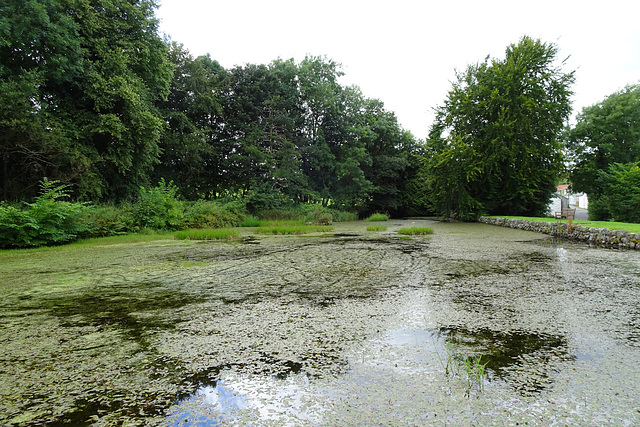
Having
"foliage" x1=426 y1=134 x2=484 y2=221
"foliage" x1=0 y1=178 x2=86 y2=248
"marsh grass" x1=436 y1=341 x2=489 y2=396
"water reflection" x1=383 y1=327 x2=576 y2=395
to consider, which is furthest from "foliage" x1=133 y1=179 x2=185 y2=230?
"foliage" x1=426 y1=134 x2=484 y2=221

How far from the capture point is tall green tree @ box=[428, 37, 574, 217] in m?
17.0

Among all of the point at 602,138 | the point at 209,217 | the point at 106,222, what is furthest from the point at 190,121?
the point at 602,138

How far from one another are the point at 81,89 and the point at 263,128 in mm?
10212

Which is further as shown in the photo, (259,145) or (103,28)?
(259,145)

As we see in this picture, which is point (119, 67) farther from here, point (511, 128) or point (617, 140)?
point (617, 140)

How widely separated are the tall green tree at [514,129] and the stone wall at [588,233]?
5.05 m

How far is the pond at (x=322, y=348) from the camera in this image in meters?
1.55

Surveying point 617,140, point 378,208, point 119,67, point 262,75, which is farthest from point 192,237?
point 617,140

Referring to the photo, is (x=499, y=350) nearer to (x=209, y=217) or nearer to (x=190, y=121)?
(x=209, y=217)

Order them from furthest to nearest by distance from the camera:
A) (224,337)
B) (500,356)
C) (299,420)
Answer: (224,337)
(500,356)
(299,420)

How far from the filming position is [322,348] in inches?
88.7

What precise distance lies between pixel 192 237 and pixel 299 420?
9.27m

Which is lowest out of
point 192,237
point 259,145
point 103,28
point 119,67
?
point 192,237

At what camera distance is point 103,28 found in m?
12.8
